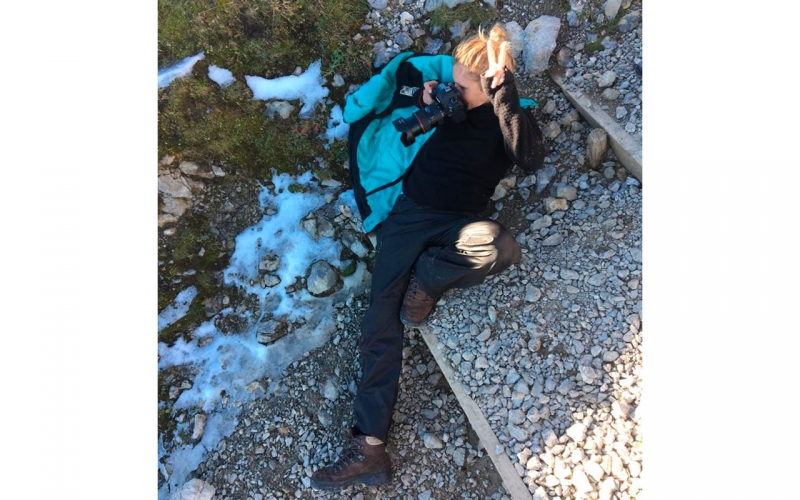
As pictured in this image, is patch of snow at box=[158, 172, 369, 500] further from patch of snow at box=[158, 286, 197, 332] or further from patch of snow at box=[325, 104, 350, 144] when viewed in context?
patch of snow at box=[325, 104, 350, 144]

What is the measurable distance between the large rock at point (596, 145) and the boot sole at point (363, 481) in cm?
221

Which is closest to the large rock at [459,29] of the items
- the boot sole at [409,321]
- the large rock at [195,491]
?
the boot sole at [409,321]

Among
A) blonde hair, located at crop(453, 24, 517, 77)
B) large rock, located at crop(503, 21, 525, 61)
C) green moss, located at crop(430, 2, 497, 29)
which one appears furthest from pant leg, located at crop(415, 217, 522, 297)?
green moss, located at crop(430, 2, 497, 29)

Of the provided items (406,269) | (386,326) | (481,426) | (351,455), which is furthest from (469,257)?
(351,455)

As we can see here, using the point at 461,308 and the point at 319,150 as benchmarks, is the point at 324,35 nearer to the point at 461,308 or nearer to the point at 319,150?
the point at 319,150

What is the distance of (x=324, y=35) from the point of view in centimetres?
345

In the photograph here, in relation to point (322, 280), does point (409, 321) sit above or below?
below

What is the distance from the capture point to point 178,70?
3316 millimetres

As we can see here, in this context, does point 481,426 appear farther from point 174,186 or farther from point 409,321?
point 174,186

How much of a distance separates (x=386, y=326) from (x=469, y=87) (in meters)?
1.44

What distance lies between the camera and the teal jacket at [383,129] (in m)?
3.18

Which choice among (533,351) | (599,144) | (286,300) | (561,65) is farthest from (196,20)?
(533,351)

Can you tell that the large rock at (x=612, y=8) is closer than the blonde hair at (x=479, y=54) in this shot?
No

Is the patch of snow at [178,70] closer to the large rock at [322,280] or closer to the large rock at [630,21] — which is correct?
the large rock at [322,280]
